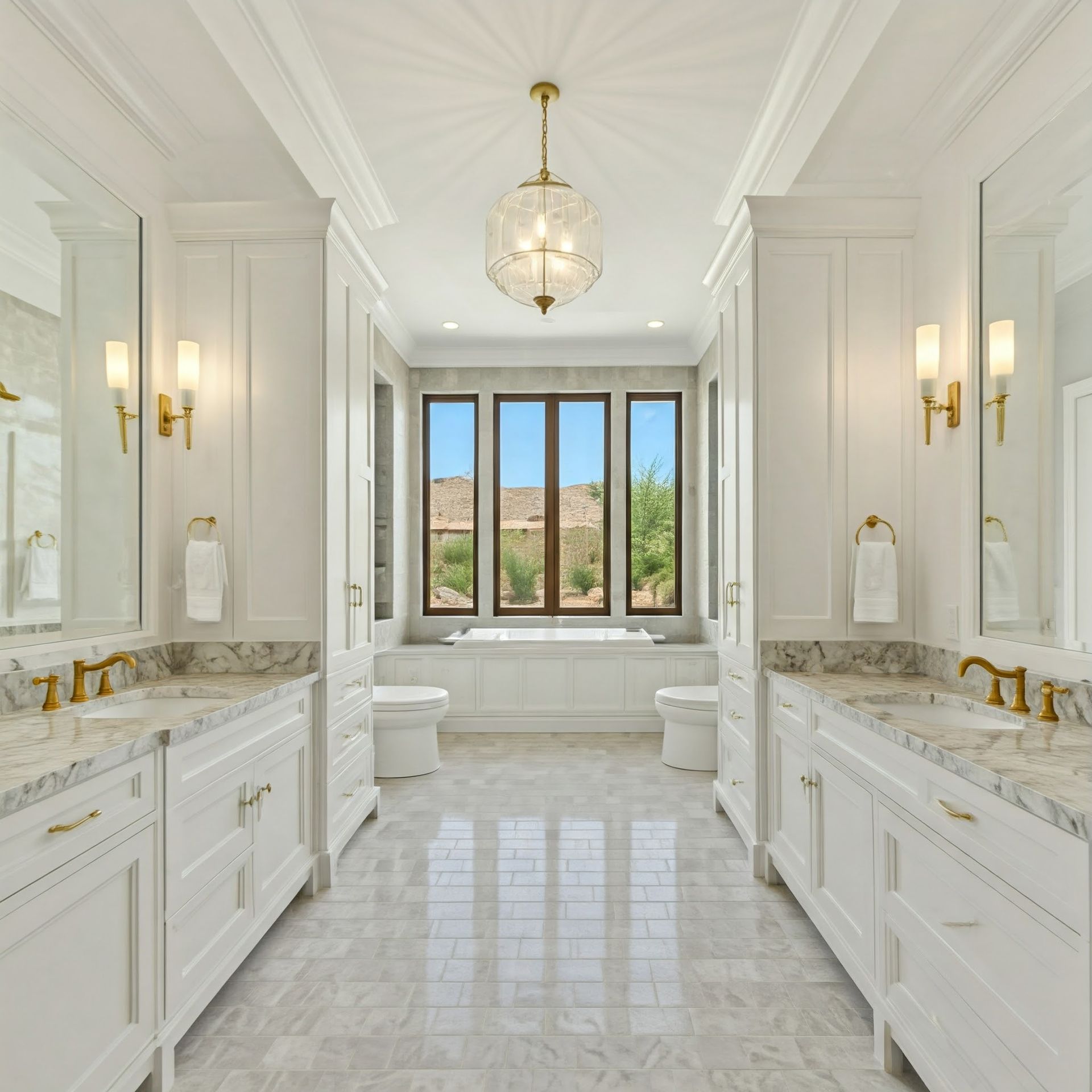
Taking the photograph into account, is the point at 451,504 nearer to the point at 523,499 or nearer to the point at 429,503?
the point at 429,503

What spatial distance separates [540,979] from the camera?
2.12m

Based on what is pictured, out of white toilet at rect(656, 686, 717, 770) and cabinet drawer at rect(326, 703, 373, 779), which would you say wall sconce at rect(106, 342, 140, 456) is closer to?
cabinet drawer at rect(326, 703, 373, 779)

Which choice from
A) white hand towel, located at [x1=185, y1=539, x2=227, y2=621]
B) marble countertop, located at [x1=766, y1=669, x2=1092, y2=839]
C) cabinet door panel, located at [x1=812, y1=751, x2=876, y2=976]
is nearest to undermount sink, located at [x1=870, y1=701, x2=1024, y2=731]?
marble countertop, located at [x1=766, y1=669, x2=1092, y2=839]

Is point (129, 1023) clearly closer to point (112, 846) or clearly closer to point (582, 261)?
point (112, 846)

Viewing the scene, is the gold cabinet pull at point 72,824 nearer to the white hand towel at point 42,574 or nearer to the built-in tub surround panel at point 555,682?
the white hand towel at point 42,574

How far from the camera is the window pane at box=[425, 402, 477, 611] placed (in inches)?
235

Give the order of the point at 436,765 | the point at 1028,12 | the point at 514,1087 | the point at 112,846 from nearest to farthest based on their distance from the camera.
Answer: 1. the point at 112,846
2. the point at 514,1087
3. the point at 1028,12
4. the point at 436,765

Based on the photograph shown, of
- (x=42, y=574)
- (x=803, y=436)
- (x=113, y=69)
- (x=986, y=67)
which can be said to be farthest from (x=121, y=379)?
(x=986, y=67)

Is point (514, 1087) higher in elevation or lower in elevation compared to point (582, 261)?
lower

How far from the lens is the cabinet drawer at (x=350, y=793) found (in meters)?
2.86

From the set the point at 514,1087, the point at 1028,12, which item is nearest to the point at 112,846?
the point at 514,1087

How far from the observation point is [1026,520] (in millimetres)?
2084

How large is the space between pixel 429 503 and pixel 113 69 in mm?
3904

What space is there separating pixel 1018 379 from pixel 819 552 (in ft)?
2.99
